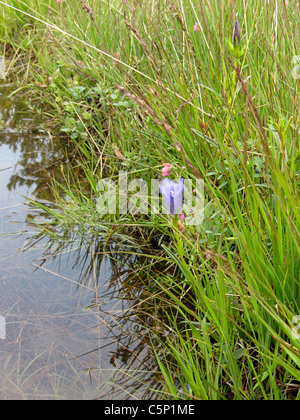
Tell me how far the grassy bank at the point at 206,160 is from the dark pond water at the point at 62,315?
10 cm

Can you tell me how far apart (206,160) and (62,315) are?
877 mm

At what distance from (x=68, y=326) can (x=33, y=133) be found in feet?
5.51

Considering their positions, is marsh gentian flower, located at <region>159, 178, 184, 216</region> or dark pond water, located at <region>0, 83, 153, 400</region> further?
dark pond water, located at <region>0, 83, 153, 400</region>

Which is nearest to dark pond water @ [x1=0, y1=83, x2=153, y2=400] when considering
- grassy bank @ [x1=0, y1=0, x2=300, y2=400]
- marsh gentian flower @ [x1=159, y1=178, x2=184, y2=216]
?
grassy bank @ [x1=0, y1=0, x2=300, y2=400]

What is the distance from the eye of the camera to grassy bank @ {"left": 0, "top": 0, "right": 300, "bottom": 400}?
3.67ft

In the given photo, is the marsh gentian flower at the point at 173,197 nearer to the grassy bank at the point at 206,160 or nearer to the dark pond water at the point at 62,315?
the grassy bank at the point at 206,160

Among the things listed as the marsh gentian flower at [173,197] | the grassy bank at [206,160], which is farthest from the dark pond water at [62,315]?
the marsh gentian flower at [173,197]

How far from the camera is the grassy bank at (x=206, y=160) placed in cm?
112

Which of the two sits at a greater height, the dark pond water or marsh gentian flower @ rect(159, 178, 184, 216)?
marsh gentian flower @ rect(159, 178, 184, 216)

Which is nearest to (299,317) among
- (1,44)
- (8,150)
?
(8,150)

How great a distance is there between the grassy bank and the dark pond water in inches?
4.0

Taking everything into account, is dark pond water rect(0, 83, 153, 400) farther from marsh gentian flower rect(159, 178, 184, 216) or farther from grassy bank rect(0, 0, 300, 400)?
marsh gentian flower rect(159, 178, 184, 216)
